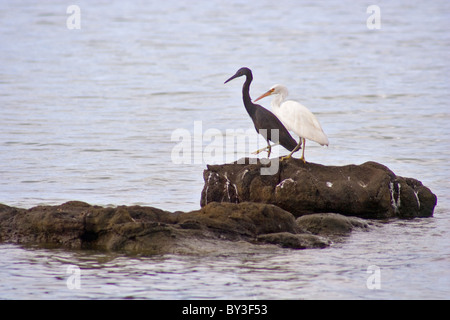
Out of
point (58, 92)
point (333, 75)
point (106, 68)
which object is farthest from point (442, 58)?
point (58, 92)

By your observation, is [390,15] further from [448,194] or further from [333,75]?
[448,194]

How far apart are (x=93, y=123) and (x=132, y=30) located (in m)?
26.0

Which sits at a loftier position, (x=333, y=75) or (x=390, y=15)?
(x=390, y=15)

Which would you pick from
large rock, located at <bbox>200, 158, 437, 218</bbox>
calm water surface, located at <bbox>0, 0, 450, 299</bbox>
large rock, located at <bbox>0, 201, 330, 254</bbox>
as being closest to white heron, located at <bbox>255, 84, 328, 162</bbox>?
large rock, located at <bbox>200, 158, 437, 218</bbox>

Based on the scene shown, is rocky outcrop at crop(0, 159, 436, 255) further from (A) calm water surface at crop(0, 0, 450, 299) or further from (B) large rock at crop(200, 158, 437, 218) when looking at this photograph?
(A) calm water surface at crop(0, 0, 450, 299)

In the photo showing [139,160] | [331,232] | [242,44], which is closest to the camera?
[331,232]

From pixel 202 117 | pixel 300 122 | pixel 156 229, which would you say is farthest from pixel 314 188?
pixel 202 117

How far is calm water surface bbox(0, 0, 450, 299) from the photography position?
880 cm

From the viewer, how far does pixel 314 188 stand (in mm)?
10961

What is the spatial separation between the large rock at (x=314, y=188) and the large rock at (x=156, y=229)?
1.06 metres

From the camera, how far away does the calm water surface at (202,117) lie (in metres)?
8.80

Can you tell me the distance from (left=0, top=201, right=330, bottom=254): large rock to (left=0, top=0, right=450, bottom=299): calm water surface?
0.21 m
